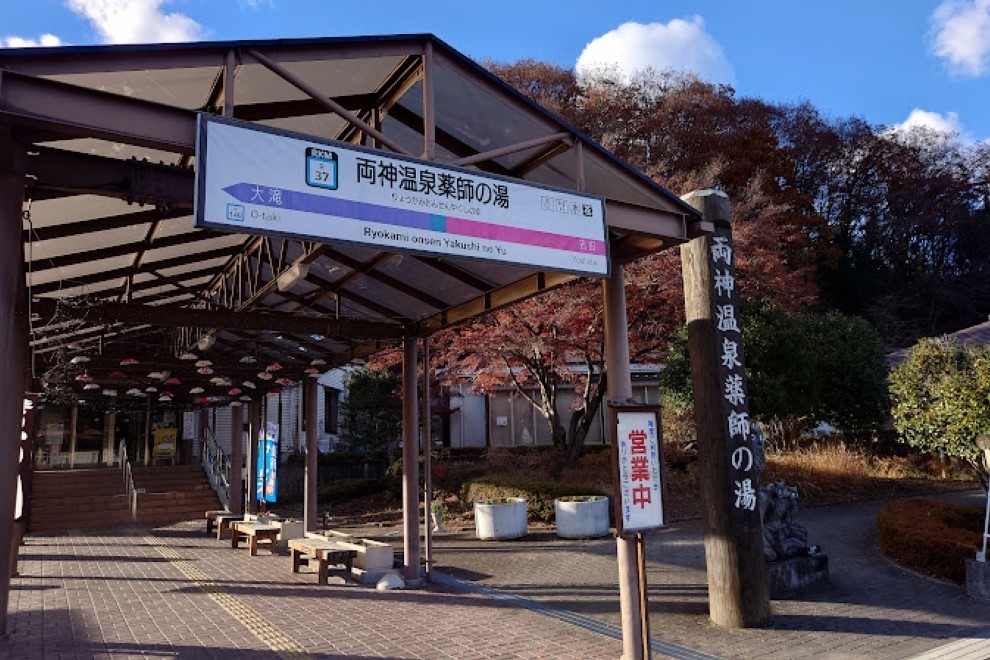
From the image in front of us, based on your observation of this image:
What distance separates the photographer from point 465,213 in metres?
5.18

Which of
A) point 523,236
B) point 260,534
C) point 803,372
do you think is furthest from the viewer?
point 803,372

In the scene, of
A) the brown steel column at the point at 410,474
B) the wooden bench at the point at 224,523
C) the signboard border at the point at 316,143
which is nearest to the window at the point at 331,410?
the wooden bench at the point at 224,523

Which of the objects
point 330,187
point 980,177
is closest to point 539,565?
point 330,187

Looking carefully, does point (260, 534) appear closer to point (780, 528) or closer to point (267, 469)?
point (267, 469)

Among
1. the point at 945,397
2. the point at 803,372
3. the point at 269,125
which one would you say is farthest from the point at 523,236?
the point at 803,372

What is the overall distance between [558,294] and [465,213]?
400 inches

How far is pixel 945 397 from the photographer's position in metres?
11.0

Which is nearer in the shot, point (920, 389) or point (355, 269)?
point (355, 269)

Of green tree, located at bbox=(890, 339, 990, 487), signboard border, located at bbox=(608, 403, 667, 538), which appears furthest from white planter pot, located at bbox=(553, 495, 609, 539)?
signboard border, located at bbox=(608, 403, 667, 538)

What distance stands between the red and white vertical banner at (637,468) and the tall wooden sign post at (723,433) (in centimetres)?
154

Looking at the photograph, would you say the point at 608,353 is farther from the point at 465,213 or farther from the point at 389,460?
the point at 389,460

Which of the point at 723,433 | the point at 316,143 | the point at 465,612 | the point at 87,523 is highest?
the point at 316,143

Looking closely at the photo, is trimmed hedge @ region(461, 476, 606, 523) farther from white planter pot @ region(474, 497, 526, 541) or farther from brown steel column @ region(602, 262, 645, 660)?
brown steel column @ region(602, 262, 645, 660)

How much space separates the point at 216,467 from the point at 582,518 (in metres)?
13.2
